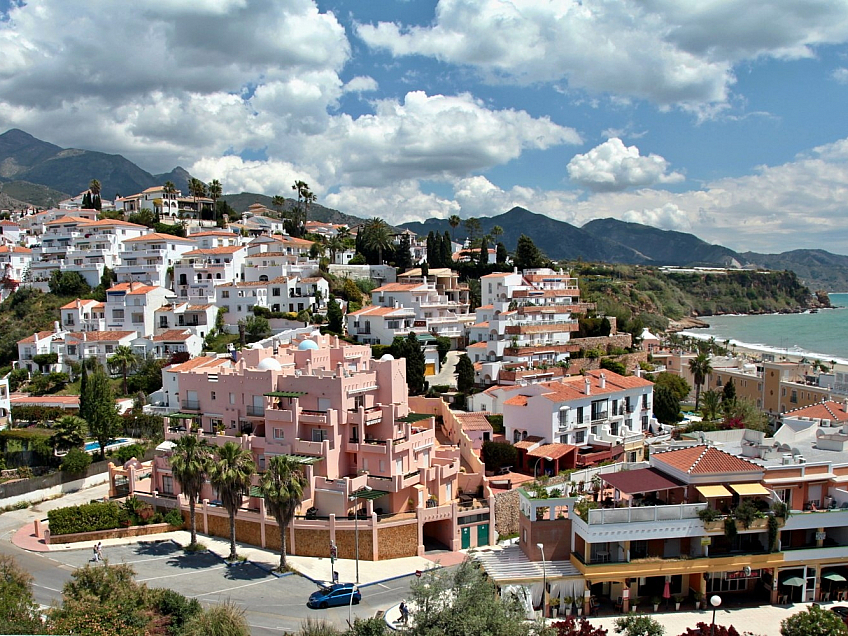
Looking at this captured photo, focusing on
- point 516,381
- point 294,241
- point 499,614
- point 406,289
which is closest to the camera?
point 499,614

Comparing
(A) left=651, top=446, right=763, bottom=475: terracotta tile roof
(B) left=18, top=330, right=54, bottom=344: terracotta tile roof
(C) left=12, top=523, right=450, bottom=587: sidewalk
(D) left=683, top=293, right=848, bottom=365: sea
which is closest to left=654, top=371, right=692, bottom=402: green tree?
(A) left=651, top=446, right=763, bottom=475: terracotta tile roof

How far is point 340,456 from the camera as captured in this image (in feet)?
122

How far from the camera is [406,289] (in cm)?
6894

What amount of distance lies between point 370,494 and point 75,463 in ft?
64.8

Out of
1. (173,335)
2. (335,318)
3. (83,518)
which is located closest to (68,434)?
(83,518)

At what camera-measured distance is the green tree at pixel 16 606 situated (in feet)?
62.6

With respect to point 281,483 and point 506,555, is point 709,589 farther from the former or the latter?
point 281,483

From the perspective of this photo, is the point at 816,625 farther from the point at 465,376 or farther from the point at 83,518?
the point at 465,376

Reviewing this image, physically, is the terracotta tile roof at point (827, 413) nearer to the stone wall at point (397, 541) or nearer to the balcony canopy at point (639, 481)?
the balcony canopy at point (639, 481)

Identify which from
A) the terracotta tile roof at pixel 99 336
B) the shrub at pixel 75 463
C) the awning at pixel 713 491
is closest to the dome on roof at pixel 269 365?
the shrub at pixel 75 463

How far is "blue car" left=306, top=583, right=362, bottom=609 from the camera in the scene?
27.6 m

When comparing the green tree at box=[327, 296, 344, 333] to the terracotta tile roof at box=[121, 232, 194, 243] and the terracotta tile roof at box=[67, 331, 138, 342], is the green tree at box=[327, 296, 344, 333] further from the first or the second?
the terracotta tile roof at box=[121, 232, 194, 243]

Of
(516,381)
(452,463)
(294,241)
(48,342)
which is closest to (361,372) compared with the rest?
(452,463)

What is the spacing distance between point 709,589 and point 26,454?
4140 centimetres
